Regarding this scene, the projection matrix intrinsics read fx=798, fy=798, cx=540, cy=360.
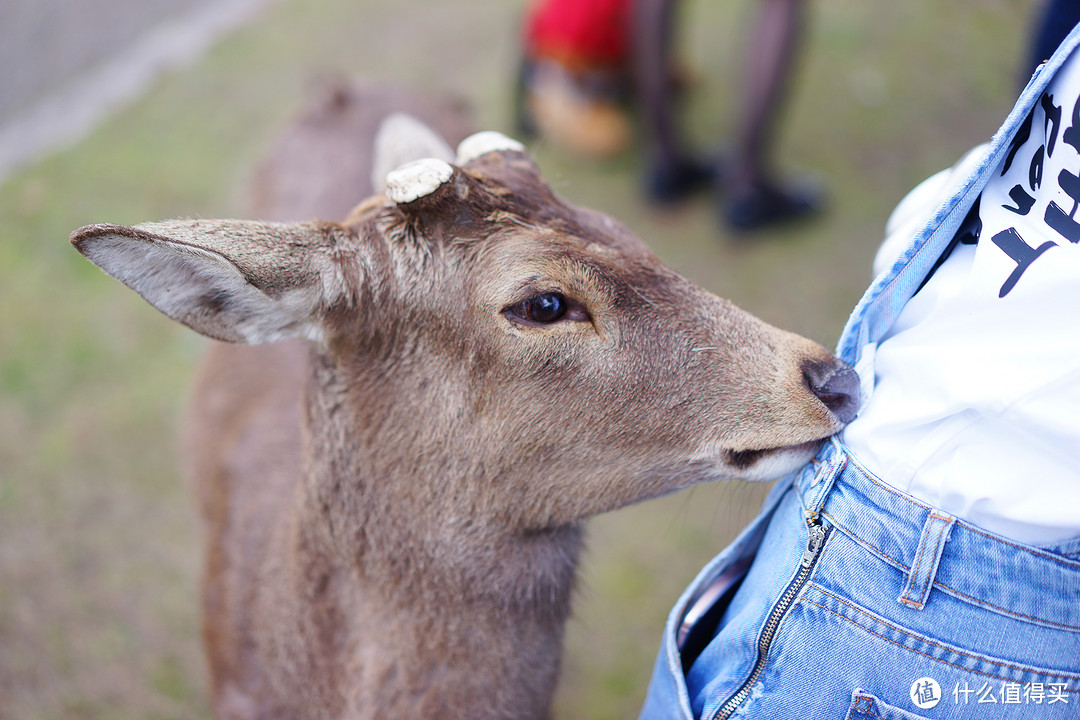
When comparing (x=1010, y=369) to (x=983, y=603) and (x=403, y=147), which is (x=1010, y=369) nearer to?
(x=983, y=603)

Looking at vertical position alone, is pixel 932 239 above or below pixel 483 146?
below

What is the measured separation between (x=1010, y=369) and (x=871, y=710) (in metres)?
0.71

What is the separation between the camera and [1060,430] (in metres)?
1.34

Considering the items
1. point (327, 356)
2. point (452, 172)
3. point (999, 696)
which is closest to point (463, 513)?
point (327, 356)

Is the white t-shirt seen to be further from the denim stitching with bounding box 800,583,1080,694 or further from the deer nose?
the denim stitching with bounding box 800,583,1080,694

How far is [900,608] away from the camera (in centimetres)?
152

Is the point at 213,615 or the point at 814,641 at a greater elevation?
the point at 814,641

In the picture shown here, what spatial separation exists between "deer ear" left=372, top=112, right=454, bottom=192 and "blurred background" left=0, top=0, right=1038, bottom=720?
0.47 m

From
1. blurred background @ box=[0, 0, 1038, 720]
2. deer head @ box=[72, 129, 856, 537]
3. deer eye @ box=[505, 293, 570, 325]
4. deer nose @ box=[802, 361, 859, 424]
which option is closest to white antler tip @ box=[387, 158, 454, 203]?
deer head @ box=[72, 129, 856, 537]

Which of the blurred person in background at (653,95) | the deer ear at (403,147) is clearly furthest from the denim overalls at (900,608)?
the blurred person in background at (653,95)

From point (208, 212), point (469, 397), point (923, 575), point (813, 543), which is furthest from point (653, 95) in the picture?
point (923, 575)

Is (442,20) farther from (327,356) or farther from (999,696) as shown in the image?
(999,696)

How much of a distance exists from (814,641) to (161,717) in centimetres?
339

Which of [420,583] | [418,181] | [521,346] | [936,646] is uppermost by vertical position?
[418,181]
